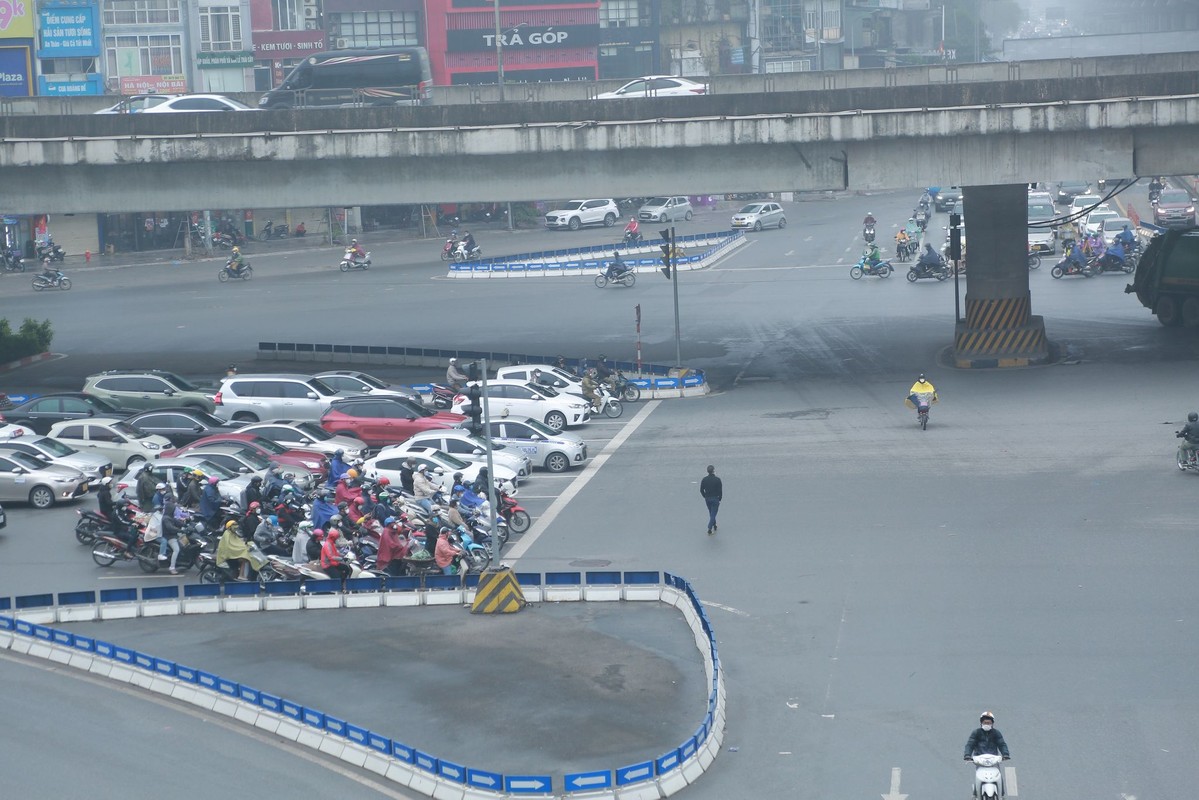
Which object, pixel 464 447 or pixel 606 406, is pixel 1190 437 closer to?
pixel 464 447

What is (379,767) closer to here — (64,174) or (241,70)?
(64,174)

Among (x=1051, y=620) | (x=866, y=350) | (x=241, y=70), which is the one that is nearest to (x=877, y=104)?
(x=866, y=350)

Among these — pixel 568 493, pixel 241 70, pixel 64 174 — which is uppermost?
pixel 241 70

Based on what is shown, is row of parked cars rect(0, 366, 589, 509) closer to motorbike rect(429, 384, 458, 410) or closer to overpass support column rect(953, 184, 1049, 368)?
motorbike rect(429, 384, 458, 410)

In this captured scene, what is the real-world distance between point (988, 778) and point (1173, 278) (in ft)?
104

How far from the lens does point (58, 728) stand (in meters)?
15.5

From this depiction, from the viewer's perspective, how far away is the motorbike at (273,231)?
75000 millimetres

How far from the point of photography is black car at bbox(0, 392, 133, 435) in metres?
32.1

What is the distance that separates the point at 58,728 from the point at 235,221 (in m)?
62.7

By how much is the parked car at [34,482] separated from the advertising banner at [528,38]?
237ft

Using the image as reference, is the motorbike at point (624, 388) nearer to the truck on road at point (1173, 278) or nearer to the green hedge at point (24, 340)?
the truck on road at point (1173, 278)

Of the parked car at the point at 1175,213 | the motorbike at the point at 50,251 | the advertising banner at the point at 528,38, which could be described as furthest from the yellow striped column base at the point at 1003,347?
the advertising banner at the point at 528,38

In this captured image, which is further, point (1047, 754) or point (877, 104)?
point (877, 104)

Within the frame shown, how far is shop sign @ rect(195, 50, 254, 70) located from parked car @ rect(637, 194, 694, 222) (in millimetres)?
28139
